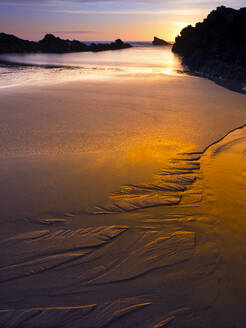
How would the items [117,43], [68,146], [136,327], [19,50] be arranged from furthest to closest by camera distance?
[117,43] < [19,50] < [68,146] < [136,327]

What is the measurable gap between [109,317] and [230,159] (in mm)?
3594

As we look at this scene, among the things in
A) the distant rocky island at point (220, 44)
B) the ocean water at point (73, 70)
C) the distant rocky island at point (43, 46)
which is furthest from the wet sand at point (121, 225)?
the distant rocky island at point (43, 46)

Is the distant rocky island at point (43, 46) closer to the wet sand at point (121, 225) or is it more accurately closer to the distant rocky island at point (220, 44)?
the distant rocky island at point (220, 44)

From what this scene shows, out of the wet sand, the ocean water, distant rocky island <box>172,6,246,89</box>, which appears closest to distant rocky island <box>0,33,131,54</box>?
the ocean water

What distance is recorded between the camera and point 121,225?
2.79 meters

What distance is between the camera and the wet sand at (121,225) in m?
1.96

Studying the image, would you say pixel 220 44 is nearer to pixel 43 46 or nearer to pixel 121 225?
pixel 121 225

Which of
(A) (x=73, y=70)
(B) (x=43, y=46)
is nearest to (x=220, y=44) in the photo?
(A) (x=73, y=70)

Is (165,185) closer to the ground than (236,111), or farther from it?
closer to the ground

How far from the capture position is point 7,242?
2525 mm

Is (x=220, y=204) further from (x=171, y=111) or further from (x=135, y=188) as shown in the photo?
(x=171, y=111)

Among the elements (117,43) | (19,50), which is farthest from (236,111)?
(117,43)

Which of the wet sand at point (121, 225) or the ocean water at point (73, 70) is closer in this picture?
the wet sand at point (121, 225)

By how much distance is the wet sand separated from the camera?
1960 millimetres
